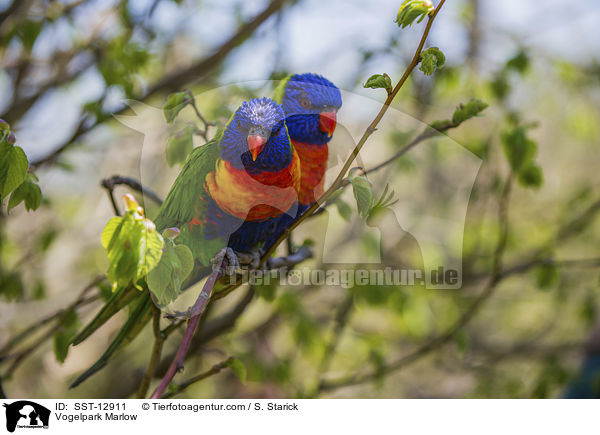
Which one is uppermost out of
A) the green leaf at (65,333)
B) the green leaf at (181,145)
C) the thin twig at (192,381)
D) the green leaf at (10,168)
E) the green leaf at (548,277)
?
the green leaf at (548,277)

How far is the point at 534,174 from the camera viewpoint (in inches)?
42.2

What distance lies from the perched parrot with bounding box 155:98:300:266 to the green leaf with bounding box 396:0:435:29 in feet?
0.77

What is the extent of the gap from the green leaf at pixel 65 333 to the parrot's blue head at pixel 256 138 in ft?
1.77

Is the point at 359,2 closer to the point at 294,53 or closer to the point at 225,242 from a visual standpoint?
the point at 294,53

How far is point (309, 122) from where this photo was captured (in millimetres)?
910

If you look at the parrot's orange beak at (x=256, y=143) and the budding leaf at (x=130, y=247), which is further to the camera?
the parrot's orange beak at (x=256, y=143)

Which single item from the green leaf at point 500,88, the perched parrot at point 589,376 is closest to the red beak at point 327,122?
the green leaf at point 500,88

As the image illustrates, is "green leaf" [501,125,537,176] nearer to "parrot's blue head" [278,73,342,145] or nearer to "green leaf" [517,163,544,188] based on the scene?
"green leaf" [517,163,544,188]

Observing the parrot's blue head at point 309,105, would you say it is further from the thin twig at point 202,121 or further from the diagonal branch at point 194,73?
the diagonal branch at point 194,73

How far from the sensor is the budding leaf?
552 millimetres

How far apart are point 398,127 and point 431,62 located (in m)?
0.37

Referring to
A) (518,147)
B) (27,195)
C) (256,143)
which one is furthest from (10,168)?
(518,147)
